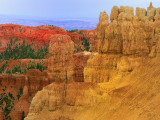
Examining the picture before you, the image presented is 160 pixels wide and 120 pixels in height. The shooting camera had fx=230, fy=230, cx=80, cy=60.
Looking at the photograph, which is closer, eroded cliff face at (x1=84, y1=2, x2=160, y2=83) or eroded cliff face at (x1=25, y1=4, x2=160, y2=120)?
eroded cliff face at (x1=25, y1=4, x2=160, y2=120)

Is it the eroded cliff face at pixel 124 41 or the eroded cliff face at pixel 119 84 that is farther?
the eroded cliff face at pixel 124 41

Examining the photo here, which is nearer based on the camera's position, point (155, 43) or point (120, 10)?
point (155, 43)

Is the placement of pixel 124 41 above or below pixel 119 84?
above

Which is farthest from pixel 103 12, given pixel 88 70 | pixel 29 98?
pixel 29 98

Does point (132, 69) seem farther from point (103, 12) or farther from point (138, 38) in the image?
point (103, 12)

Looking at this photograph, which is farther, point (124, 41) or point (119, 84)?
point (124, 41)

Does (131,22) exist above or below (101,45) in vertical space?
above

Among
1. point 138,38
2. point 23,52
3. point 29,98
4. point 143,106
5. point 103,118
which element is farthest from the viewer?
point 23,52

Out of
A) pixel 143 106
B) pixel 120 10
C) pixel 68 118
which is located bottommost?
pixel 68 118
